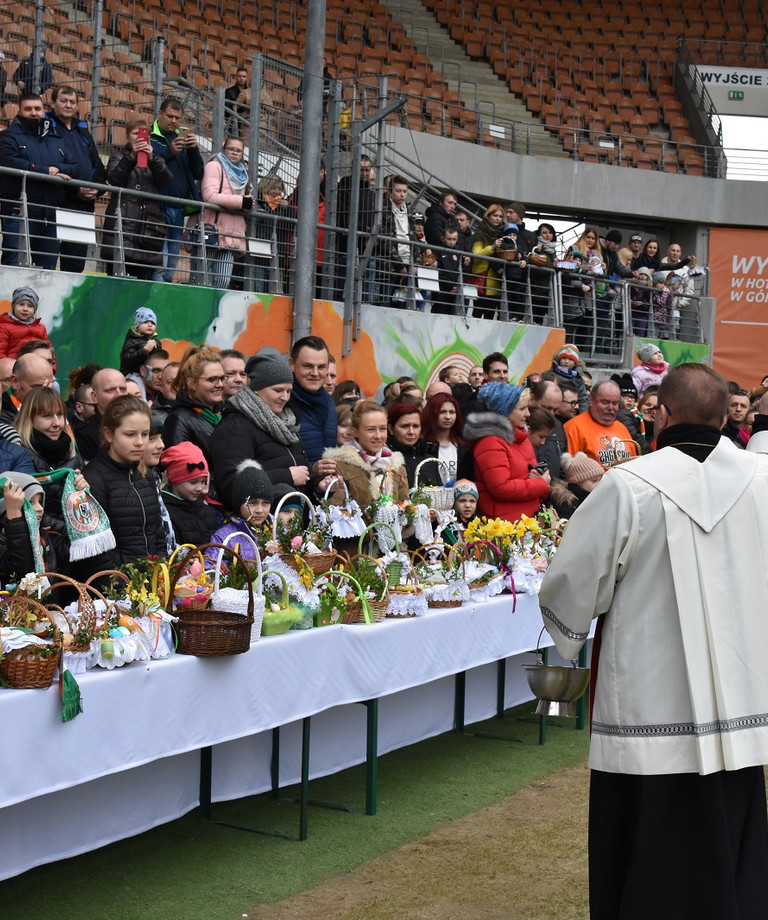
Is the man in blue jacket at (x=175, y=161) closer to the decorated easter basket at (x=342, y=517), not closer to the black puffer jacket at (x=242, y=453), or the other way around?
the black puffer jacket at (x=242, y=453)

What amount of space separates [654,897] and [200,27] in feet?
49.0

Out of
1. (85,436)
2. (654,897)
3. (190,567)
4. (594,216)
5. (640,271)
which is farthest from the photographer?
(594,216)

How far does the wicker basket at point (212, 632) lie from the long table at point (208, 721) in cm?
5

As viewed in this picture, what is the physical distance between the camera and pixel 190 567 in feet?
13.5

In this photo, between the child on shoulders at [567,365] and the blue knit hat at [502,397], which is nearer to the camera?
the blue knit hat at [502,397]

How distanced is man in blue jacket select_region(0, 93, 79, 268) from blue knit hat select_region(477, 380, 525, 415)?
3429mm

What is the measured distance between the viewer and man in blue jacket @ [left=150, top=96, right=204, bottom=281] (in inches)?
351

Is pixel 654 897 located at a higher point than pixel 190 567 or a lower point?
lower

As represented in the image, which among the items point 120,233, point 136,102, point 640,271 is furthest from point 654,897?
point 640,271

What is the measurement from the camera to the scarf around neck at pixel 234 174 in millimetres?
9109

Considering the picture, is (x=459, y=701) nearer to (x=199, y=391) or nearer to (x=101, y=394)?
(x=199, y=391)

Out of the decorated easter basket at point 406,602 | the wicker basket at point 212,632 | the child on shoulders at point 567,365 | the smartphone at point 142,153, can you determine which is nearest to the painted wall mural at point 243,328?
the smartphone at point 142,153

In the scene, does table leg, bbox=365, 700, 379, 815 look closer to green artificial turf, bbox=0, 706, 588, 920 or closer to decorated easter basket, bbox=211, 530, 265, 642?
green artificial turf, bbox=0, 706, 588, 920

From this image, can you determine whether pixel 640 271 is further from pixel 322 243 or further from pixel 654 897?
pixel 654 897
